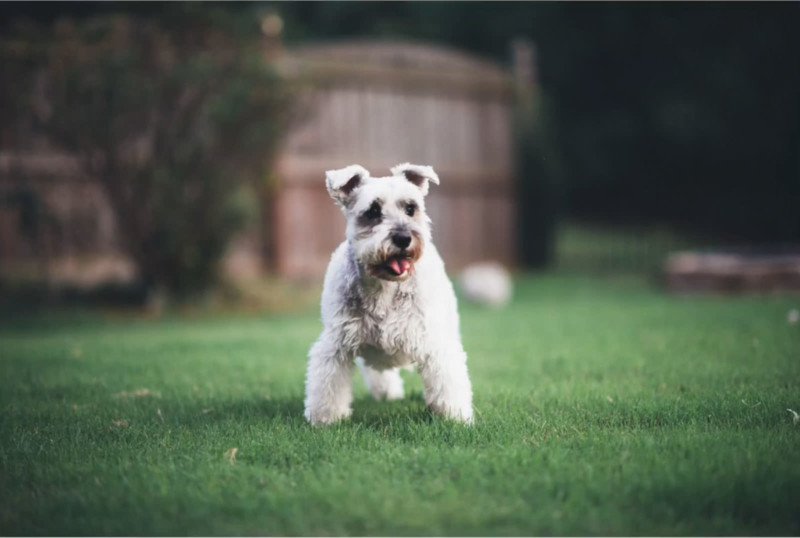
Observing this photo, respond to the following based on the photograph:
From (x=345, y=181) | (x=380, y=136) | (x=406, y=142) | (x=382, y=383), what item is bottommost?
(x=382, y=383)

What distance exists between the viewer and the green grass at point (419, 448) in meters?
3.26

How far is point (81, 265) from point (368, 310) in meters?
9.48

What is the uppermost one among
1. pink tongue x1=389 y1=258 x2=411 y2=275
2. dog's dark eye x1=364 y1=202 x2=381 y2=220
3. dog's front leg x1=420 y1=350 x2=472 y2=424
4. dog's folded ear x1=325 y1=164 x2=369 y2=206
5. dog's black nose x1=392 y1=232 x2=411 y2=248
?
dog's folded ear x1=325 y1=164 x2=369 y2=206

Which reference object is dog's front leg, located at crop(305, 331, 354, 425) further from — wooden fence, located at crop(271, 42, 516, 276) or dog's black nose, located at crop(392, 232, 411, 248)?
wooden fence, located at crop(271, 42, 516, 276)

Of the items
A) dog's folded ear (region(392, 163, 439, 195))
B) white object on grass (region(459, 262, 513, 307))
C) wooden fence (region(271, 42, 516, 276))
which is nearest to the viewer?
dog's folded ear (region(392, 163, 439, 195))

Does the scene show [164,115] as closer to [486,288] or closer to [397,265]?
[486,288]

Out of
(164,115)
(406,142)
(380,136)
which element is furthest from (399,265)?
(406,142)

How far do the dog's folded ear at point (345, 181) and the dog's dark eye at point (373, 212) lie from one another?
0.33 metres

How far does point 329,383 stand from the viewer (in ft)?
16.0

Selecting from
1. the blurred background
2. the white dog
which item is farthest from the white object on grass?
the white dog

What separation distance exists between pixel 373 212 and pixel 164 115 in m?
7.56

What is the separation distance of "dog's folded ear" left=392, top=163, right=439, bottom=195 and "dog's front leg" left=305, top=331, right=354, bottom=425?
118 cm

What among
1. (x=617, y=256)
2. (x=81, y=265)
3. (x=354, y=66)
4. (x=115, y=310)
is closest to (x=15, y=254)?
(x=81, y=265)

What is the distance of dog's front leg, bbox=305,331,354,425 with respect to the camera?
191 inches
